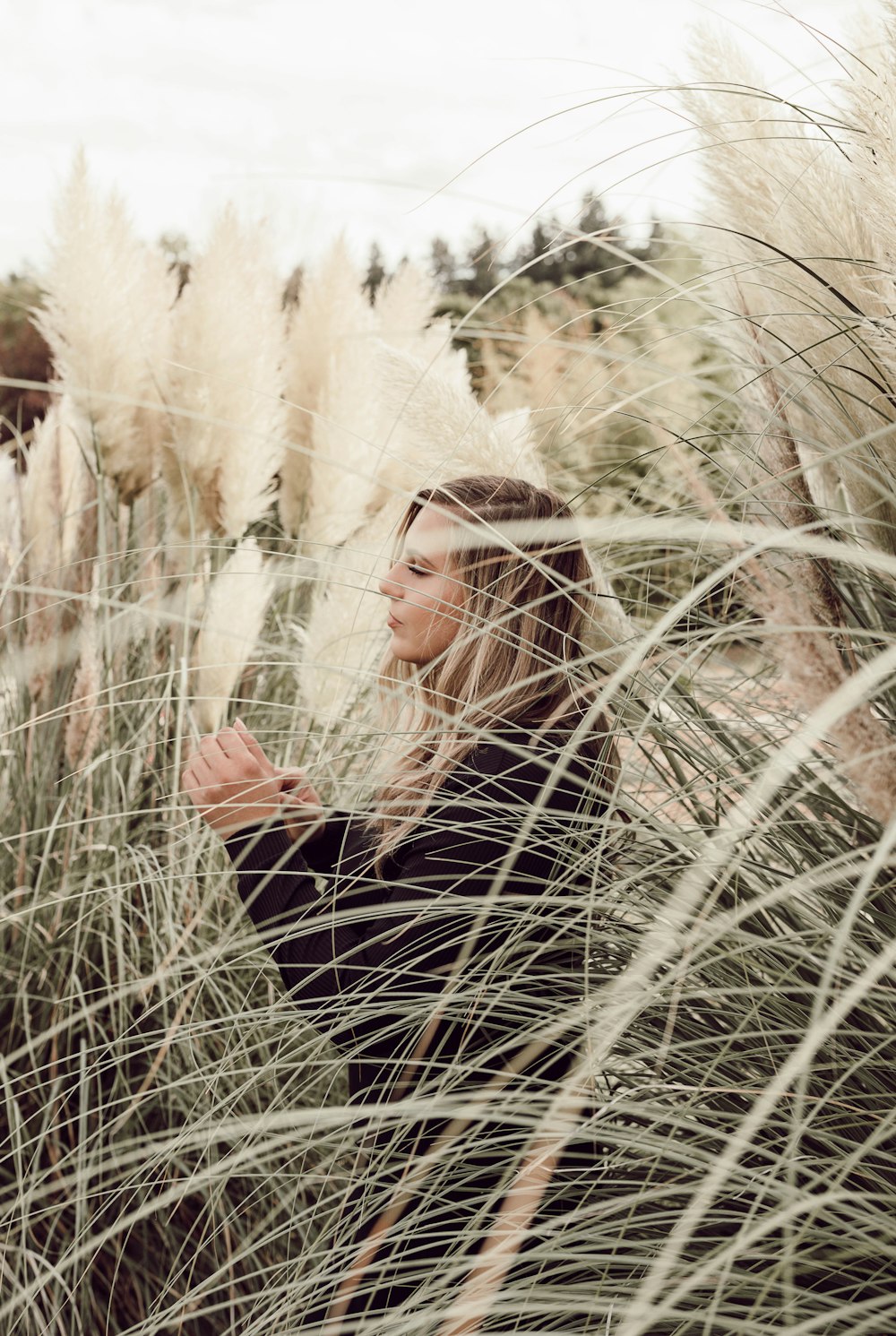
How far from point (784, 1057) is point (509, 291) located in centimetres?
1129

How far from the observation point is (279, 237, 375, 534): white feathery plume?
2775mm

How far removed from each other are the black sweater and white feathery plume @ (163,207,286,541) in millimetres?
1397

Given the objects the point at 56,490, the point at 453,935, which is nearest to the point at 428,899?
the point at 453,935

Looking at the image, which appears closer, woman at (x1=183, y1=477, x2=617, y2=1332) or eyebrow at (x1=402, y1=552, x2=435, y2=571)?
woman at (x1=183, y1=477, x2=617, y2=1332)

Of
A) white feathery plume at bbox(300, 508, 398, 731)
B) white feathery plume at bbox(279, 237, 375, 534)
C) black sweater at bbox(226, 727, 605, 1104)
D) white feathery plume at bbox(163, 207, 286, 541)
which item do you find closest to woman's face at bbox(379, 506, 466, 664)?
black sweater at bbox(226, 727, 605, 1104)

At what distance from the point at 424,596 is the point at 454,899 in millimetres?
457

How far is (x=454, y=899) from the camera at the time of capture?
1.13 m

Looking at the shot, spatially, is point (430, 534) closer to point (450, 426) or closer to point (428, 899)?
point (450, 426)

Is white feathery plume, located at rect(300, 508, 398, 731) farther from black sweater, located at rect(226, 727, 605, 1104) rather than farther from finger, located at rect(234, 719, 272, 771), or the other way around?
black sweater, located at rect(226, 727, 605, 1104)

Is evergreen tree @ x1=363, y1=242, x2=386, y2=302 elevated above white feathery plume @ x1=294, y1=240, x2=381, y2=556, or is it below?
above

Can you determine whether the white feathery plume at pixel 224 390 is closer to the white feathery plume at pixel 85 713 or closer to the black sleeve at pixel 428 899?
the white feathery plume at pixel 85 713

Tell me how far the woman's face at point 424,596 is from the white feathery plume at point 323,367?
51.8 inches

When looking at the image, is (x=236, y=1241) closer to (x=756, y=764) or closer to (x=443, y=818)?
(x=443, y=818)

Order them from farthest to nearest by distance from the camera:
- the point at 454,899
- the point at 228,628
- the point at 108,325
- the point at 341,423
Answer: the point at 341,423
the point at 108,325
the point at 228,628
the point at 454,899
